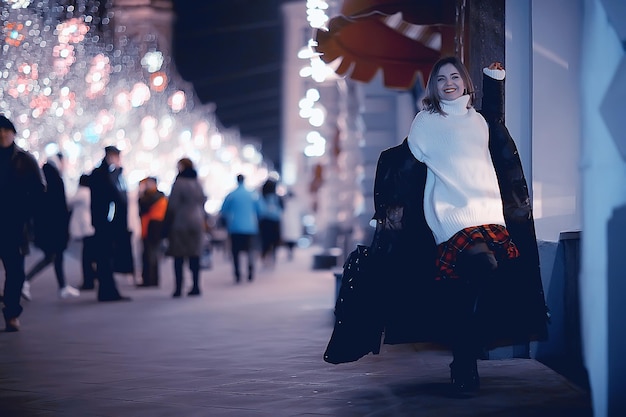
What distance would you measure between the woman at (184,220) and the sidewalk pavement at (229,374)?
2.91 m

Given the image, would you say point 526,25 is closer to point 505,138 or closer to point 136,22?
point 505,138

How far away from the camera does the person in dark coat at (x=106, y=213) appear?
15039mm

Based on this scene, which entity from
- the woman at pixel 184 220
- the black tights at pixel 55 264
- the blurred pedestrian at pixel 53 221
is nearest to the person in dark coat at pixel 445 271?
the blurred pedestrian at pixel 53 221

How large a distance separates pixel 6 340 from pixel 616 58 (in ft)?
22.4

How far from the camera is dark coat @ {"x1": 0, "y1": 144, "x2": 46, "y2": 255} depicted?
34.1 ft

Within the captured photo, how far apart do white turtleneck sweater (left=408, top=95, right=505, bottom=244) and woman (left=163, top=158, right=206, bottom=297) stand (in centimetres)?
976

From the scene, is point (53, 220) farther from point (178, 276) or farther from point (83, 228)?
point (83, 228)

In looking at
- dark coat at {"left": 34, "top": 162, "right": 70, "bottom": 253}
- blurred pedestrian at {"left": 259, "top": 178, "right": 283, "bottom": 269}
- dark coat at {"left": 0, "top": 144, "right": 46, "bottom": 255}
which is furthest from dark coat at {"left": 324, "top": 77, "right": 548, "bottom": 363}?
blurred pedestrian at {"left": 259, "top": 178, "right": 283, "bottom": 269}

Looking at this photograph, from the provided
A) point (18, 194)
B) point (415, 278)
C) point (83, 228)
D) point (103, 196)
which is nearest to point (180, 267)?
point (103, 196)

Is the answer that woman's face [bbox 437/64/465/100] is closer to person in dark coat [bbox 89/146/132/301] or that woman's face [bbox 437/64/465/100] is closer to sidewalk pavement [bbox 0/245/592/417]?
sidewalk pavement [bbox 0/245/592/417]

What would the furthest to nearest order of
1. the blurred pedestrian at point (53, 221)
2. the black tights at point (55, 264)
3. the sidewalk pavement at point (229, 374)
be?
the black tights at point (55, 264) → the blurred pedestrian at point (53, 221) → the sidewalk pavement at point (229, 374)

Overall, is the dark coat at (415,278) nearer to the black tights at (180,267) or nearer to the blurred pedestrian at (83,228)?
the black tights at (180,267)

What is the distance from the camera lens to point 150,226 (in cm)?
Result: 1873

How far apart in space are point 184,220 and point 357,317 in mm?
9686
